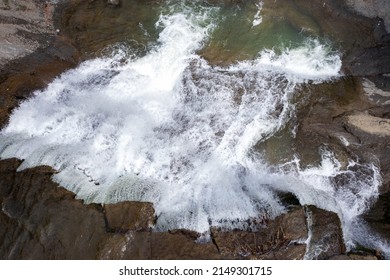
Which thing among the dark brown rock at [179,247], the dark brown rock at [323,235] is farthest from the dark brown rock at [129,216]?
the dark brown rock at [323,235]

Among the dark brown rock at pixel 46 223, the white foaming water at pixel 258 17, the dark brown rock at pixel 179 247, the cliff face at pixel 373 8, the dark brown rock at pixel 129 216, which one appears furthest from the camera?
the white foaming water at pixel 258 17

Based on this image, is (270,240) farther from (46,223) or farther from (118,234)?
(46,223)

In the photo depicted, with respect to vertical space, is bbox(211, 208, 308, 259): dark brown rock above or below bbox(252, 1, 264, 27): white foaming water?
below

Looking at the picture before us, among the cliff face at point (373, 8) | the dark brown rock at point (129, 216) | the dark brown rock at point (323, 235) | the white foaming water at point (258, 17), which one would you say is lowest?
the dark brown rock at point (323, 235)

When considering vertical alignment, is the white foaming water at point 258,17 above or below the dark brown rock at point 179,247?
above

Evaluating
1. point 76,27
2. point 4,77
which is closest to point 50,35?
point 76,27

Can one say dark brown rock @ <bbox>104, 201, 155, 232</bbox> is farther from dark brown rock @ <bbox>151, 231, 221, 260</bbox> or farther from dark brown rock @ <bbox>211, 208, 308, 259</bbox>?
dark brown rock @ <bbox>211, 208, 308, 259</bbox>

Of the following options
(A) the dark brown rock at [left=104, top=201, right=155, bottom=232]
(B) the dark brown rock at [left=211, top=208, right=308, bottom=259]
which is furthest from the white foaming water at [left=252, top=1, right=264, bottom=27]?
(A) the dark brown rock at [left=104, top=201, right=155, bottom=232]

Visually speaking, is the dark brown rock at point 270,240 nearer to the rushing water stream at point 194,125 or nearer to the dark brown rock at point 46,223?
the rushing water stream at point 194,125

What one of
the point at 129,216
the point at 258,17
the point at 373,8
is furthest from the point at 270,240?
the point at 373,8
